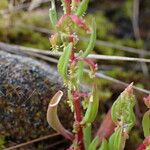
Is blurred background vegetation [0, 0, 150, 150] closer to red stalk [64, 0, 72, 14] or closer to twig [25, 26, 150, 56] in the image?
twig [25, 26, 150, 56]

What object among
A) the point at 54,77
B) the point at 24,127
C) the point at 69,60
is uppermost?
the point at 69,60

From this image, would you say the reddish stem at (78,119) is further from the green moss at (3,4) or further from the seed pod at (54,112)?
the green moss at (3,4)

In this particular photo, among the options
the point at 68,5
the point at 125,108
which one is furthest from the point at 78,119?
the point at 68,5

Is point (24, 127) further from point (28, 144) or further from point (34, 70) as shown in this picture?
point (34, 70)

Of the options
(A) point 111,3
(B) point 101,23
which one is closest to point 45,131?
(B) point 101,23

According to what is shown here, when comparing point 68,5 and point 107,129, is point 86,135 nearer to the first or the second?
point 107,129

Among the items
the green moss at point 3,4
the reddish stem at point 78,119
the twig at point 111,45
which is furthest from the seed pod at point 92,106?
the green moss at point 3,4
